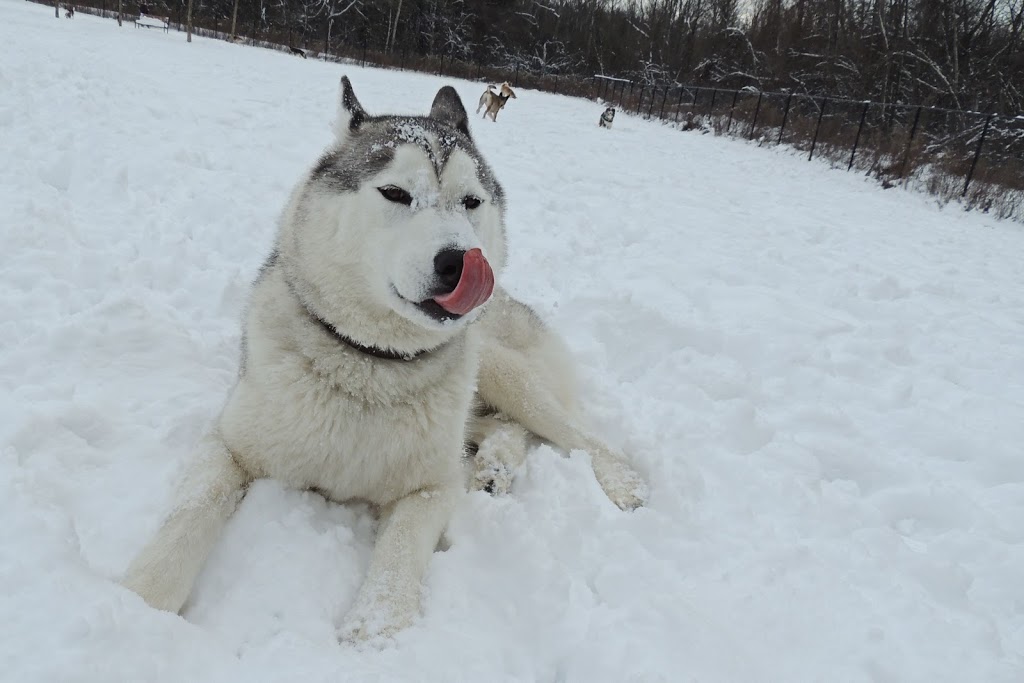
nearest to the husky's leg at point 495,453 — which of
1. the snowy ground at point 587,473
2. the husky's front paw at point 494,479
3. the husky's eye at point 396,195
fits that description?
the husky's front paw at point 494,479

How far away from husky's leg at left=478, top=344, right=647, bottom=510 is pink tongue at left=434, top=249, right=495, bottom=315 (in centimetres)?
129

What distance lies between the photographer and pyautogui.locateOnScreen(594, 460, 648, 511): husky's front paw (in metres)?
2.69

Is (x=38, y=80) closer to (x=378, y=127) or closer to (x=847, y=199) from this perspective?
(x=378, y=127)

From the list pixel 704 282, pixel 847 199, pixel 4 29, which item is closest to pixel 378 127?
pixel 704 282

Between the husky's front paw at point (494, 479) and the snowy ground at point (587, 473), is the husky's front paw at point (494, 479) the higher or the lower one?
the lower one

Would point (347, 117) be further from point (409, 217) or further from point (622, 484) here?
point (622, 484)

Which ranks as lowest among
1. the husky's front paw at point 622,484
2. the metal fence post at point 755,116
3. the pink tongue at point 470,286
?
the husky's front paw at point 622,484

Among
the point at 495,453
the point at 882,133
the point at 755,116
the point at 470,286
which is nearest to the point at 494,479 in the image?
the point at 495,453

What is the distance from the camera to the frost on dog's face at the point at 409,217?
189 cm

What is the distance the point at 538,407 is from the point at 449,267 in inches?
55.8

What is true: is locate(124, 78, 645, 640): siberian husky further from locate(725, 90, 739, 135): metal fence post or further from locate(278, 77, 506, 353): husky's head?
locate(725, 90, 739, 135): metal fence post

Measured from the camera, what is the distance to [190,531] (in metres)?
1.88

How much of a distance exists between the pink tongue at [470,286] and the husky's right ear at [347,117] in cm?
104

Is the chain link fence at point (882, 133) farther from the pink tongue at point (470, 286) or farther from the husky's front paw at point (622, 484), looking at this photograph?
the pink tongue at point (470, 286)
